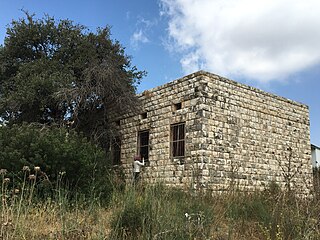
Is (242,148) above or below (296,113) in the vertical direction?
below

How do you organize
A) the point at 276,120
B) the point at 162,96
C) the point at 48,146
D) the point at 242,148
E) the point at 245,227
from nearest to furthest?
the point at 245,227 → the point at 48,146 → the point at 242,148 → the point at 162,96 → the point at 276,120

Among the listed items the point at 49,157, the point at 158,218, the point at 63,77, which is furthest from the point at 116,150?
the point at 158,218

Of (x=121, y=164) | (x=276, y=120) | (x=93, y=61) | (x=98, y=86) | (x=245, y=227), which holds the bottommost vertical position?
(x=245, y=227)

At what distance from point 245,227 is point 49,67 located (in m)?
9.67

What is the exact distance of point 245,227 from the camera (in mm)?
5426

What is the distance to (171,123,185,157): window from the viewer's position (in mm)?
11086

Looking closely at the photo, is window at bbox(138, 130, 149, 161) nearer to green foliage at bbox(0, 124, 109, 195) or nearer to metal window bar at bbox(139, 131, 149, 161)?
metal window bar at bbox(139, 131, 149, 161)

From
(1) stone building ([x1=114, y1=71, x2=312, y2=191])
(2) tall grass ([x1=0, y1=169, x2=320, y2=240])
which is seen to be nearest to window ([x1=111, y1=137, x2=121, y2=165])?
(1) stone building ([x1=114, y1=71, x2=312, y2=191])

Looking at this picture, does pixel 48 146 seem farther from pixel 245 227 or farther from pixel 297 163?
pixel 297 163

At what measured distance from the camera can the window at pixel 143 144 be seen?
41.1 ft

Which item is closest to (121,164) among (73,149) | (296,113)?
(73,149)

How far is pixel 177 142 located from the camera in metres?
11.3

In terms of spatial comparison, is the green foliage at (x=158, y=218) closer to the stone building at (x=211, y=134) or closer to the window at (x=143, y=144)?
the stone building at (x=211, y=134)

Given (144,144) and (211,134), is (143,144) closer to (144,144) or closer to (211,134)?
(144,144)
